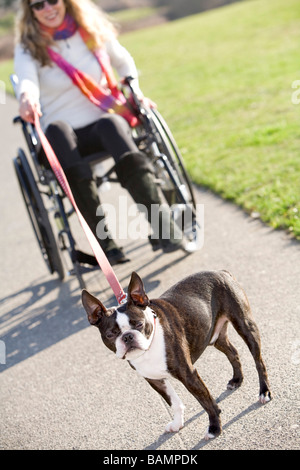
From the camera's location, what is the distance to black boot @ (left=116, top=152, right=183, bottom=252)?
4.44 meters

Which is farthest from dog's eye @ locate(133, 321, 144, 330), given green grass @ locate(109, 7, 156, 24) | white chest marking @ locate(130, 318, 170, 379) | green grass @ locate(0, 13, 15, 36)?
green grass @ locate(0, 13, 15, 36)

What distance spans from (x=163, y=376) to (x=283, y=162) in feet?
12.9

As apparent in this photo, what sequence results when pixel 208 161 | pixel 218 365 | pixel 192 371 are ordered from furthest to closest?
pixel 208 161 < pixel 218 365 < pixel 192 371

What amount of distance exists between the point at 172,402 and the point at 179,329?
362mm

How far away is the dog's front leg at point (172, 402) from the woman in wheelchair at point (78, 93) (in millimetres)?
1598

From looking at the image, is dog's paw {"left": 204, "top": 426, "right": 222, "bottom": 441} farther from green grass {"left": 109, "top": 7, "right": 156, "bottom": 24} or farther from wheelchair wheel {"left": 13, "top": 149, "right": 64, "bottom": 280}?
green grass {"left": 109, "top": 7, "right": 156, "bottom": 24}

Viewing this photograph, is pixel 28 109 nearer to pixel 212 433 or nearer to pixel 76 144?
pixel 76 144

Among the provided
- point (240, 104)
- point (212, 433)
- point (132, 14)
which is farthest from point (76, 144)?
point (132, 14)

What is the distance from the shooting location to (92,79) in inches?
196

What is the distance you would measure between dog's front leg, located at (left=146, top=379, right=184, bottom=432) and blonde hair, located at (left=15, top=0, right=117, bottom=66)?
9.20 ft

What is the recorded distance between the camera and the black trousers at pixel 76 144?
15.0 feet
